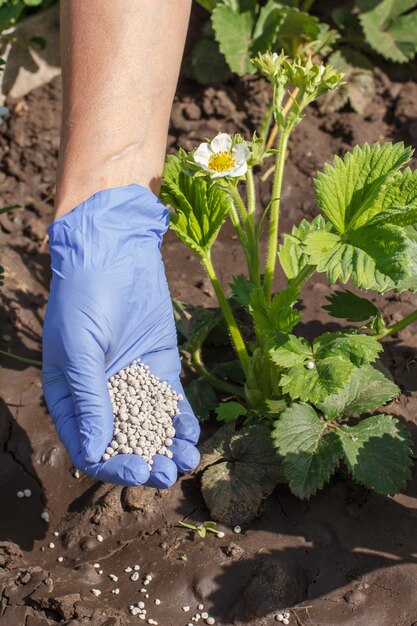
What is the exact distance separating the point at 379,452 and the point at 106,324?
2.83 ft

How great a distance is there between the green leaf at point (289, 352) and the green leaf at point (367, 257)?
249mm

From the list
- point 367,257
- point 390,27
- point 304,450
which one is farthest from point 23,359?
point 390,27

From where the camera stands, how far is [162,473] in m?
2.27

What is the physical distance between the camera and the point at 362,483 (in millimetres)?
2361

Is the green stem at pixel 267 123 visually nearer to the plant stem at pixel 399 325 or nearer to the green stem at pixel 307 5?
the green stem at pixel 307 5

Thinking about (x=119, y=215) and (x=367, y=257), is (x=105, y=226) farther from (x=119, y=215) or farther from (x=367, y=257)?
(x=367, y=257)

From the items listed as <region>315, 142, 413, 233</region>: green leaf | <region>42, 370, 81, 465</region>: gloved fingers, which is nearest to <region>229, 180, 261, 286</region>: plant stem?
<region>315, 142, 413, 233</region>: green leaf

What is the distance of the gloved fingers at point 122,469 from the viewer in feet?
7.23

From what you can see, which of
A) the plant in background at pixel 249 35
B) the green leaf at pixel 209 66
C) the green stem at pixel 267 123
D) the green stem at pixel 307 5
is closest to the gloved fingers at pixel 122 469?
the green stem at pixel 267 123

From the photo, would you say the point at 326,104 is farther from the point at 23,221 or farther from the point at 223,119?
the point at 23,221

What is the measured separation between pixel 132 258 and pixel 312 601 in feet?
3.60

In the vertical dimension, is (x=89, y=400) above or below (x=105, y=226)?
below

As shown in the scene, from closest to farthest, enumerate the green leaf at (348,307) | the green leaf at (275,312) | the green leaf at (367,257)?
the green leaf at (367,257) < the green leaf at (275,312) < the green leaf at (348,307)

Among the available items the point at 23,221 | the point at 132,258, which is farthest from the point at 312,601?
the point at 23,221
